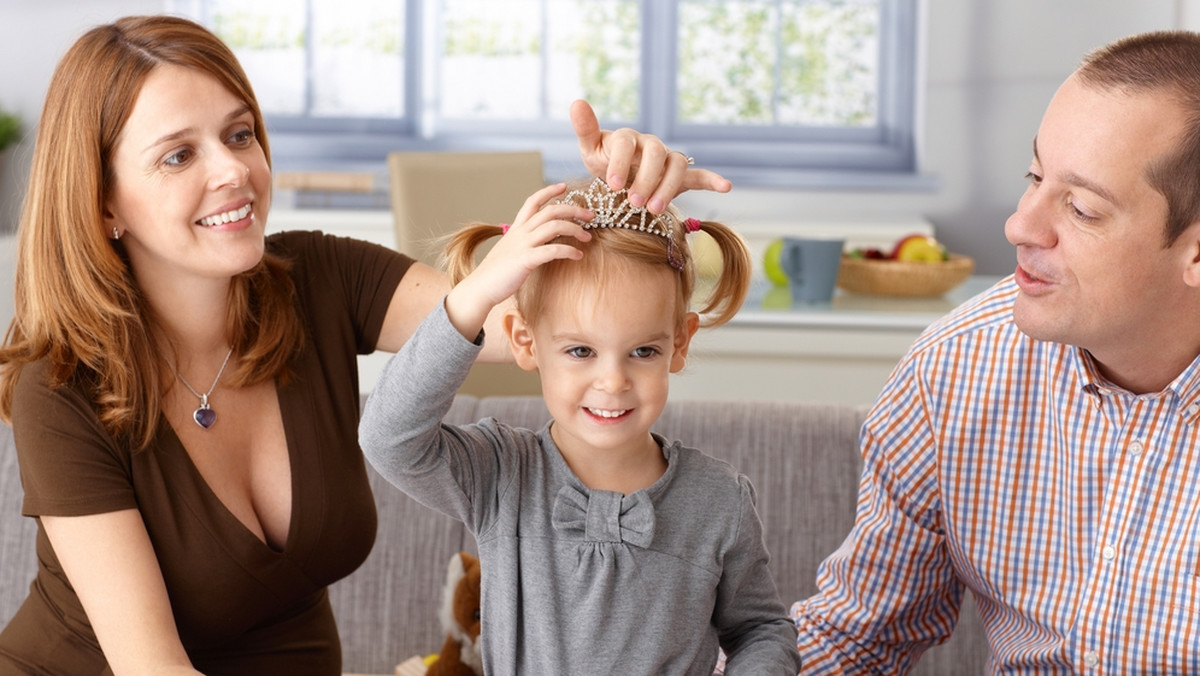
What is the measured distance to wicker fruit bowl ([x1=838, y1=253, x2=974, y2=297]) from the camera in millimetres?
3109

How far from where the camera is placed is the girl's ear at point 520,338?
120 centimetres

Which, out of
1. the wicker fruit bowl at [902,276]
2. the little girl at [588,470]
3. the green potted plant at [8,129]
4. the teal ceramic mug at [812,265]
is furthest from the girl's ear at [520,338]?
the green potted plant at [8,129]

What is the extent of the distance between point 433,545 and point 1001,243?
2.84m

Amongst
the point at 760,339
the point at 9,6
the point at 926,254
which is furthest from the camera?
the point at 9,6

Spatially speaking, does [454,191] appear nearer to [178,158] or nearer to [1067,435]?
[178,158]

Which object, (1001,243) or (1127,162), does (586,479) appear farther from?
(1001,243)

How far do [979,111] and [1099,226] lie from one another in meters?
3.09

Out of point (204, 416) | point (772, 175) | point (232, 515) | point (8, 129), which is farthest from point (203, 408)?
point (8, 129)

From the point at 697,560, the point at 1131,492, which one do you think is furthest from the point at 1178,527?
the point at 697,560

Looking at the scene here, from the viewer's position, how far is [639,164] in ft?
3.94

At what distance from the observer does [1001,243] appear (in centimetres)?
418

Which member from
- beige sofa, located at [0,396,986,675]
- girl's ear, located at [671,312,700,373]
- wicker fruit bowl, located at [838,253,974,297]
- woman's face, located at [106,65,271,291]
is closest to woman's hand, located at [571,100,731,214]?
girl's ear, located at [671,312,700,373]

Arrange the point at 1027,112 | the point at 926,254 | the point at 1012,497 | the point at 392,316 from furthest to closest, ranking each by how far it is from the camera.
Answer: the point at 1027,112 < the point at 926,254 < the point at 392,316 < the point at 1012,497

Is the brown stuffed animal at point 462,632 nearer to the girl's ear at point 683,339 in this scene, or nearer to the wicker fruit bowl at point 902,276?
the girl's ear at point 683,339
